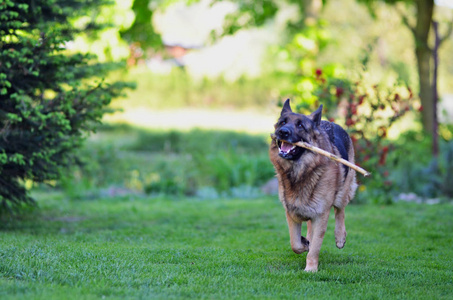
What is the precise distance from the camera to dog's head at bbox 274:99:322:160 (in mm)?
5516

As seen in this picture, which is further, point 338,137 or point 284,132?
point 338,137

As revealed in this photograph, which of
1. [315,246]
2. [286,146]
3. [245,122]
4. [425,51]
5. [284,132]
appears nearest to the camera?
[284,132]

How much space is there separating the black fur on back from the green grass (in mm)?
1275

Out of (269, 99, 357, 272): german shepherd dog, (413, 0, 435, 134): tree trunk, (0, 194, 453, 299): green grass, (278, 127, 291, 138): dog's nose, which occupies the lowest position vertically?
(0, 194, 453, 299): green grass

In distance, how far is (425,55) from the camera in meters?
15.5

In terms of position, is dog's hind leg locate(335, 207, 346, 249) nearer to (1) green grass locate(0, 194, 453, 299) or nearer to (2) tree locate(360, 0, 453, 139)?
(1) green grass locate(0, 194, 453, 299)

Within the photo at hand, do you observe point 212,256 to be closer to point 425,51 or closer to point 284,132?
point 284,132

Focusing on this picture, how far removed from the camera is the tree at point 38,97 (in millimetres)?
7257

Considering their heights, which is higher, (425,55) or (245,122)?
(425,55)

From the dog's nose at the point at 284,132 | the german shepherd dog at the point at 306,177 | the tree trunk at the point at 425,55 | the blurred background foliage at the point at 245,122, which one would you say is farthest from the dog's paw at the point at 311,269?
the tree trunk at the point at 425,55

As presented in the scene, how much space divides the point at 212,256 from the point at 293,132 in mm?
1827

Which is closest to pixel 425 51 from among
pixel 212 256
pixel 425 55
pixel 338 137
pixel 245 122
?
pixel 425 55

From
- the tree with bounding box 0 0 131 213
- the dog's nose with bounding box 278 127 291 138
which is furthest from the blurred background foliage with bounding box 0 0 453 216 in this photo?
the dog's nose with bounding box 278 127 291 138

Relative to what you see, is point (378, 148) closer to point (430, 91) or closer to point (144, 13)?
point (430, 91)
